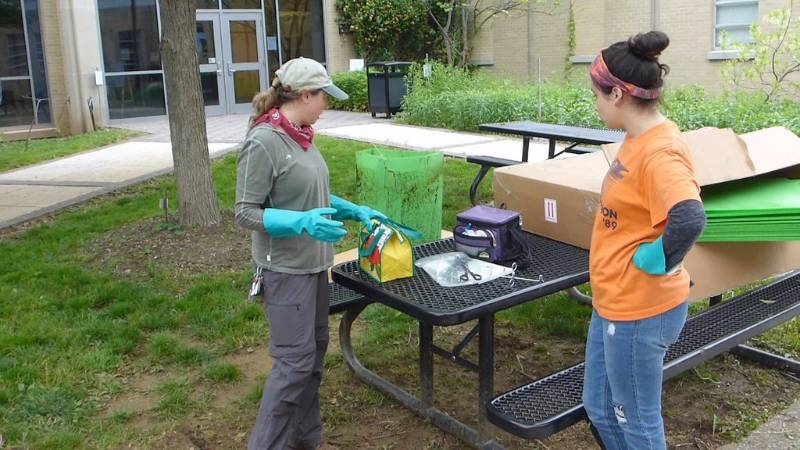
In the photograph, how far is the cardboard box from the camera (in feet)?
10.5

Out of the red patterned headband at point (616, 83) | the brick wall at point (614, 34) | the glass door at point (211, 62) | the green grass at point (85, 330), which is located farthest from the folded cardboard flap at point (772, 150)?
the glass door at point (211, 62)

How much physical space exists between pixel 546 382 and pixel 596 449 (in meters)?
0.49

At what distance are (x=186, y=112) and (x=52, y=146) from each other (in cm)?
815

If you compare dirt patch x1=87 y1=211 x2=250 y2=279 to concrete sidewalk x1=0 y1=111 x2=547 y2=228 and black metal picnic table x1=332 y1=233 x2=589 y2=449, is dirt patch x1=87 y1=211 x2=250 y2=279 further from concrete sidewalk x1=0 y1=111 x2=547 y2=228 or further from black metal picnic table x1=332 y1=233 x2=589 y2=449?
black metal picnic table x1=332 y1=233 x2=589 y2=449

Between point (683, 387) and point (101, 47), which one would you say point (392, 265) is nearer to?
point (683, 387)

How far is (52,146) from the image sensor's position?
13211mm

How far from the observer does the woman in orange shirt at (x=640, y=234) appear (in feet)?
7.29

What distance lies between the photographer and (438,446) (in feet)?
11.0

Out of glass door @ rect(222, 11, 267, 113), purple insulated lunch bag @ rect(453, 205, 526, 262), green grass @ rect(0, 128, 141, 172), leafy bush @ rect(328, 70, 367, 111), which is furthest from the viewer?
glass door @ rect(222, 11, 267, 113)

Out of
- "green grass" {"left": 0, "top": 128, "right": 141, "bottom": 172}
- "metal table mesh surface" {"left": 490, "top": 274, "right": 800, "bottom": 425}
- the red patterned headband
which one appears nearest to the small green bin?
"metal table mesh surface" {"left": 490, "top": 274, "right": 800, "bottom": 425}

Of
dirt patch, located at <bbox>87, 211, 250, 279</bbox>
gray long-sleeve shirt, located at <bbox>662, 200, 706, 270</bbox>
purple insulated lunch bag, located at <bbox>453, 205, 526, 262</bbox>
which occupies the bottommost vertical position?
dirt patch, located at <bbox>87, 211, 250, 279</bbox>

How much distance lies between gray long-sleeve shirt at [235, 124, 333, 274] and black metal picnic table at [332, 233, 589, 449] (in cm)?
29

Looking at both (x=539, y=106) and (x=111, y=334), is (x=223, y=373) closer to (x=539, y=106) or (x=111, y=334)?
(x=111, y=334)

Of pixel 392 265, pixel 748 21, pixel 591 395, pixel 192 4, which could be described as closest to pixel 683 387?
pixel 591 395
